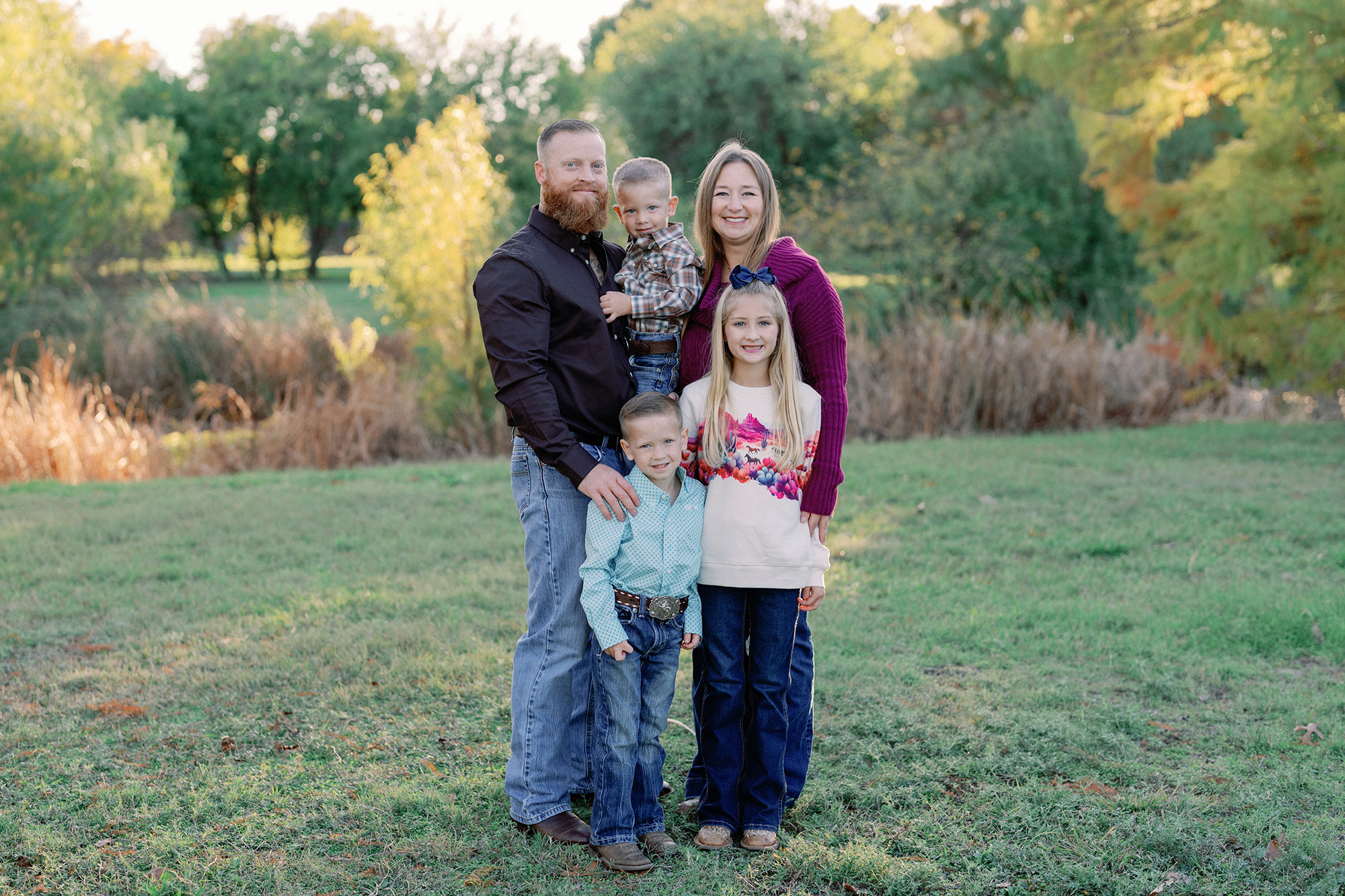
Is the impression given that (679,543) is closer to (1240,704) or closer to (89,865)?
(89,865)

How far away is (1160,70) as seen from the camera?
37.9ft

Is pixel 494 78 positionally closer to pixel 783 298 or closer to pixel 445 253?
pixel 445 253

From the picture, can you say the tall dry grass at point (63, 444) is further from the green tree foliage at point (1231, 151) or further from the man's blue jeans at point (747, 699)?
the green tree foliage at point (1231, 151)

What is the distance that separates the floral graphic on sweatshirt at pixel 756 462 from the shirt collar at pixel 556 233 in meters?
0.68

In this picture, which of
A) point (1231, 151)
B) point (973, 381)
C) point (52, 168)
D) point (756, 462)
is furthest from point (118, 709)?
point (52, 168)

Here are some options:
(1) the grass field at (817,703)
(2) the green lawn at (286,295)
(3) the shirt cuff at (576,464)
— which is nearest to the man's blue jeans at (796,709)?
(1) the grass field at (817,703)

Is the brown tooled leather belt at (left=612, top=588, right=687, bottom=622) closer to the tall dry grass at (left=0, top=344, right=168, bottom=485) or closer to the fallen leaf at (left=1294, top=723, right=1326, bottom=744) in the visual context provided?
the fallen leaf at (left=1294, top=723, right=1326, bottom=744)

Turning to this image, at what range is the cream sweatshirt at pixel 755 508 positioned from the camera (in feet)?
9.80

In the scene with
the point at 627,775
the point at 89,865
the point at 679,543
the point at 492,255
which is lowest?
the point at 89,865

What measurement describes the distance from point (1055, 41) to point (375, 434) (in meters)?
9.06

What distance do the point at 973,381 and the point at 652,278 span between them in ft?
26.9

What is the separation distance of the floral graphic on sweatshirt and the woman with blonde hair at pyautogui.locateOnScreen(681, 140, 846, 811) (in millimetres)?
60

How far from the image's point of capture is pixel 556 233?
309cm

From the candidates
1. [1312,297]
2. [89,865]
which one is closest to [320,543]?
[89,865]
